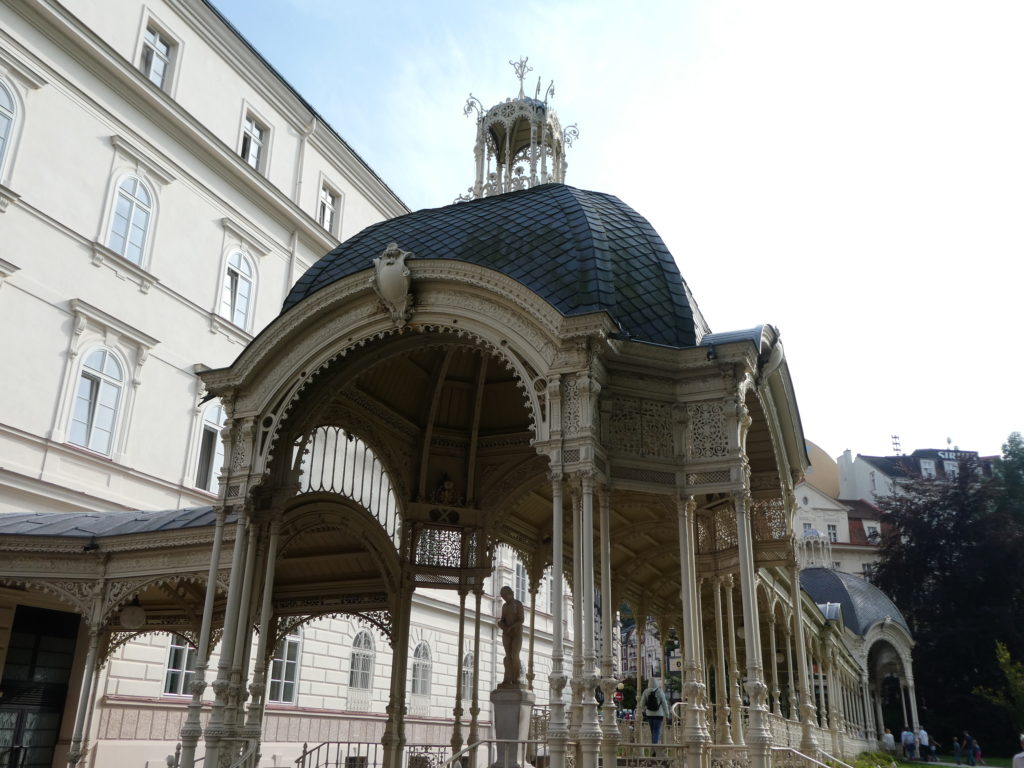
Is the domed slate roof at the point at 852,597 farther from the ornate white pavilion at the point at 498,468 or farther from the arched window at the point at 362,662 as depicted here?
the ornate white pavilion at the point at 498,468

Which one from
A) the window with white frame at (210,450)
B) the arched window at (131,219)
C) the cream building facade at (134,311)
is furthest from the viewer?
the window with white frame at (210,450)

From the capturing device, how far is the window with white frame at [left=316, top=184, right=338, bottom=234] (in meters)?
29.3

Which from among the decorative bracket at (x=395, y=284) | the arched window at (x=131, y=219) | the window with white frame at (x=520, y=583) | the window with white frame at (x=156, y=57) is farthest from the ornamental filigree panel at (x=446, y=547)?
the window with white frame at (x=520, y=583)

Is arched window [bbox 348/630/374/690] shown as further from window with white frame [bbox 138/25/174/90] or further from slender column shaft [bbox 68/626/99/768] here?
window with white frame [bbox 138/25/174/90]

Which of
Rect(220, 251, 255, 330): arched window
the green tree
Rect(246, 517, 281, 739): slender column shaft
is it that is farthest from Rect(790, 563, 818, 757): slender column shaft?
the green tree

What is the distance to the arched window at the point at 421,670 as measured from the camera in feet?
86.8

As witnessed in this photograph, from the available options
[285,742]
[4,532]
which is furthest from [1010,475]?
[4,532]

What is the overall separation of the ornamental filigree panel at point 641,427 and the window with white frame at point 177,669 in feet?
41.4

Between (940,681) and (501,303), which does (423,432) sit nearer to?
(501,303)

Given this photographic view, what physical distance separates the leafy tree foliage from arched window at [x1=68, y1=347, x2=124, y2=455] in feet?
133

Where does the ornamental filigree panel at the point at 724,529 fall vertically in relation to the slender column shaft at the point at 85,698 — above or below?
above

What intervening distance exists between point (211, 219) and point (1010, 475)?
1867 inches

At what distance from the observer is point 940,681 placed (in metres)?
43.7

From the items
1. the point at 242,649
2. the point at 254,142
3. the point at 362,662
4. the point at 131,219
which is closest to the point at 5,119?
the point at 131,219
